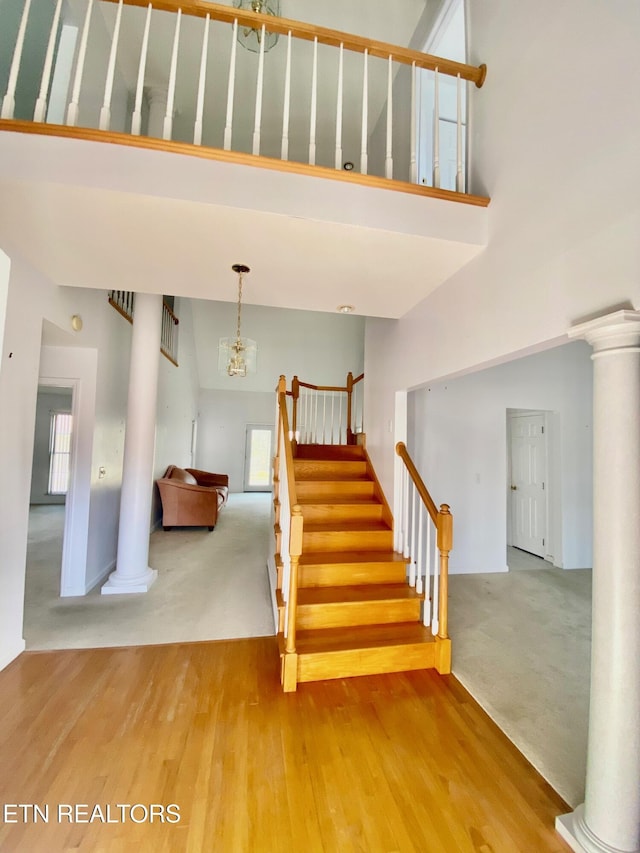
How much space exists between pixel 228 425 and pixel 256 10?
7.82 metres

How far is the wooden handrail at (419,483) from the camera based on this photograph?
8.70 feet

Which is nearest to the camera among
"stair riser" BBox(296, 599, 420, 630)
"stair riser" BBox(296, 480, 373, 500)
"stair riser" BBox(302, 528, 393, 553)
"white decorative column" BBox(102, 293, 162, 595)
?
"stair riser" BBox(296, 599, 420, 630)

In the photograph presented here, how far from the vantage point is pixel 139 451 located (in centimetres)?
381

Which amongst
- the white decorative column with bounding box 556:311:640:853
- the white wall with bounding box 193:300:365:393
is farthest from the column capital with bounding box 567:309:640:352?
the white wall with bounding box 193:300:365:393

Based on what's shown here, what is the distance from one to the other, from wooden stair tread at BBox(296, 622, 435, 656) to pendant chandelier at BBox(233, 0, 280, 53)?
437cm

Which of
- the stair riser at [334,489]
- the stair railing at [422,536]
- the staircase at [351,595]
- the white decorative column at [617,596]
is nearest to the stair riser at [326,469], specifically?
the staircase at [351,595]

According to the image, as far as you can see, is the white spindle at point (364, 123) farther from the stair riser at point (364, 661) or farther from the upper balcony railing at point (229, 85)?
the stair riser at point (364, 661)

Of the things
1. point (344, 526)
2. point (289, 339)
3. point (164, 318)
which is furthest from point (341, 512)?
point (289, 339)

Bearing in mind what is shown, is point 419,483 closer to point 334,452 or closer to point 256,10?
point 334,452

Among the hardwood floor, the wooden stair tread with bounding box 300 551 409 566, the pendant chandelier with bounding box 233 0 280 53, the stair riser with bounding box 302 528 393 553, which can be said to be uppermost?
the pendant chandelier with bounding box 233 0 280 53

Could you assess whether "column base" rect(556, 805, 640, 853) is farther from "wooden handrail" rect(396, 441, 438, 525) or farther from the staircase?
"wooden handrail" rect(396, 441, 438, 525)

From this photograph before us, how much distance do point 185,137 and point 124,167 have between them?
3.62 metres

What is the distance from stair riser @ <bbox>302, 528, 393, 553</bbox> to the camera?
3197 millimetres

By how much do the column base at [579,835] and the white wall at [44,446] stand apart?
9.47m
